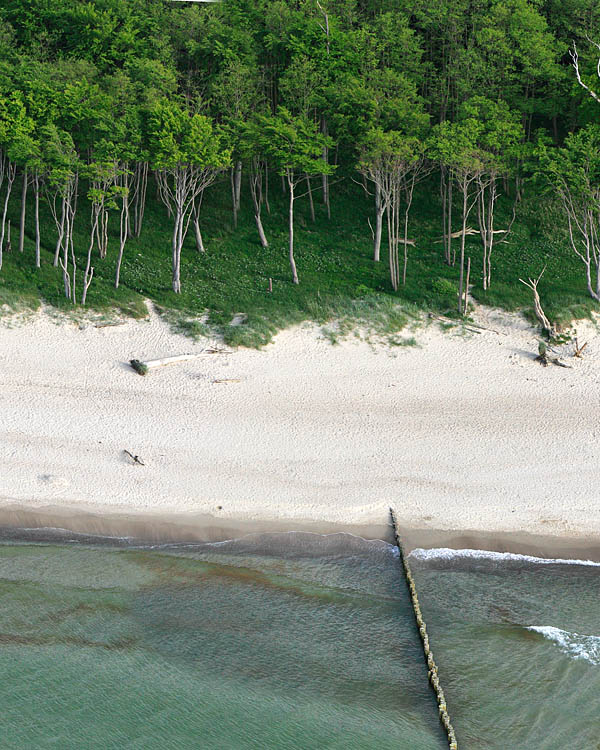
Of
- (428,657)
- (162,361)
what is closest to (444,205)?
(162,361)

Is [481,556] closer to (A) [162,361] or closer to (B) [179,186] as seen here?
(A) [162,361]

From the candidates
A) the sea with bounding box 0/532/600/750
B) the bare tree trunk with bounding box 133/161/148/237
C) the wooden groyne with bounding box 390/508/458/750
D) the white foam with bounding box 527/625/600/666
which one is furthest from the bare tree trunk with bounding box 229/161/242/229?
the white foam with bounding box 527/625/600/666

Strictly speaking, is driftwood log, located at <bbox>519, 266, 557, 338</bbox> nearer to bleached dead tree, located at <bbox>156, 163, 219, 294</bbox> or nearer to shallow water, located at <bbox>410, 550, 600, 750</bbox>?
shallow water, located at <bbox>410, 550, 600, 750</bbox>

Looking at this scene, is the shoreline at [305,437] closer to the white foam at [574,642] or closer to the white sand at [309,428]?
the white sand at [309,428]

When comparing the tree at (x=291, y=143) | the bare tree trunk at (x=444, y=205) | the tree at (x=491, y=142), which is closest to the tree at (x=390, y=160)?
the tree at (x=291, y=143)

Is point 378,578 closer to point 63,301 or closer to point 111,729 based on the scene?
point 111,729

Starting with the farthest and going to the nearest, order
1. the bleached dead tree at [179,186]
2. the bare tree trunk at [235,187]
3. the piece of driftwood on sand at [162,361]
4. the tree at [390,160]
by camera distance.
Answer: the bare tree trunk at [235,187] < the tree at [390,160] < the bleached dead tree at [179,186] < the piece of driftwood on sand at [162,361]
